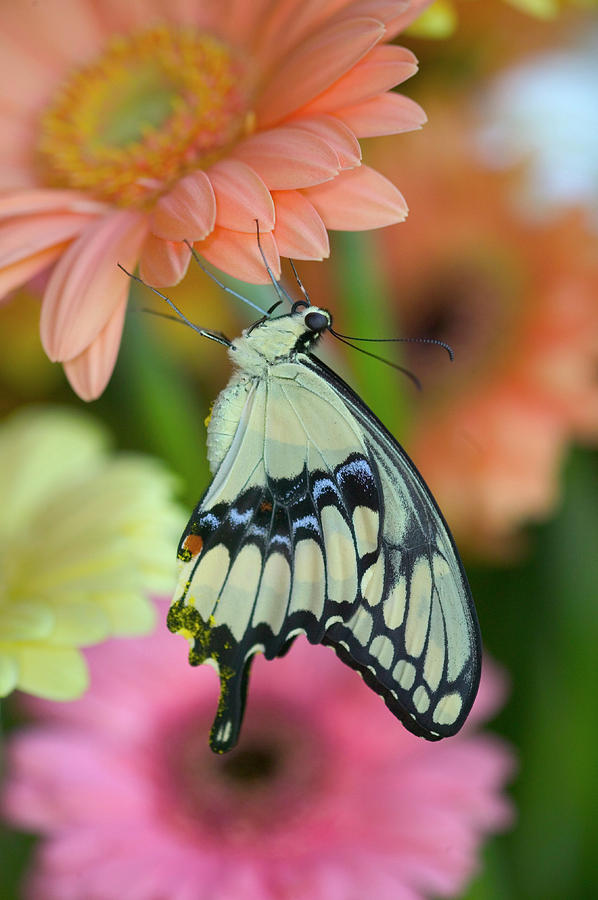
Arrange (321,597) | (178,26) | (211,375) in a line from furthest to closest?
(211,375), (178,26), (321,597)

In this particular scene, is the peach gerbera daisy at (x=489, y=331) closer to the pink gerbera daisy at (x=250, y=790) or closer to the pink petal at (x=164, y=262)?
the pink gerbera daisy at (x=250, y=790)

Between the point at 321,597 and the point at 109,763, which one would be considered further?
the point at 109,763

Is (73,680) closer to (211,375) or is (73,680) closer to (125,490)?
(125,490)

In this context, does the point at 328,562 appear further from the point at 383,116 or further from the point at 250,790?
the point at 250,790

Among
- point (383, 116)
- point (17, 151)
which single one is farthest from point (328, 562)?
point (17, 151)

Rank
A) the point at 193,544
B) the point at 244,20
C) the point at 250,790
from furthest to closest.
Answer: the point at 250,790 < the point at 244,20 < the point at 193,544

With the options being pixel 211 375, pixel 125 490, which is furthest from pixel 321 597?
pixel 211 375
